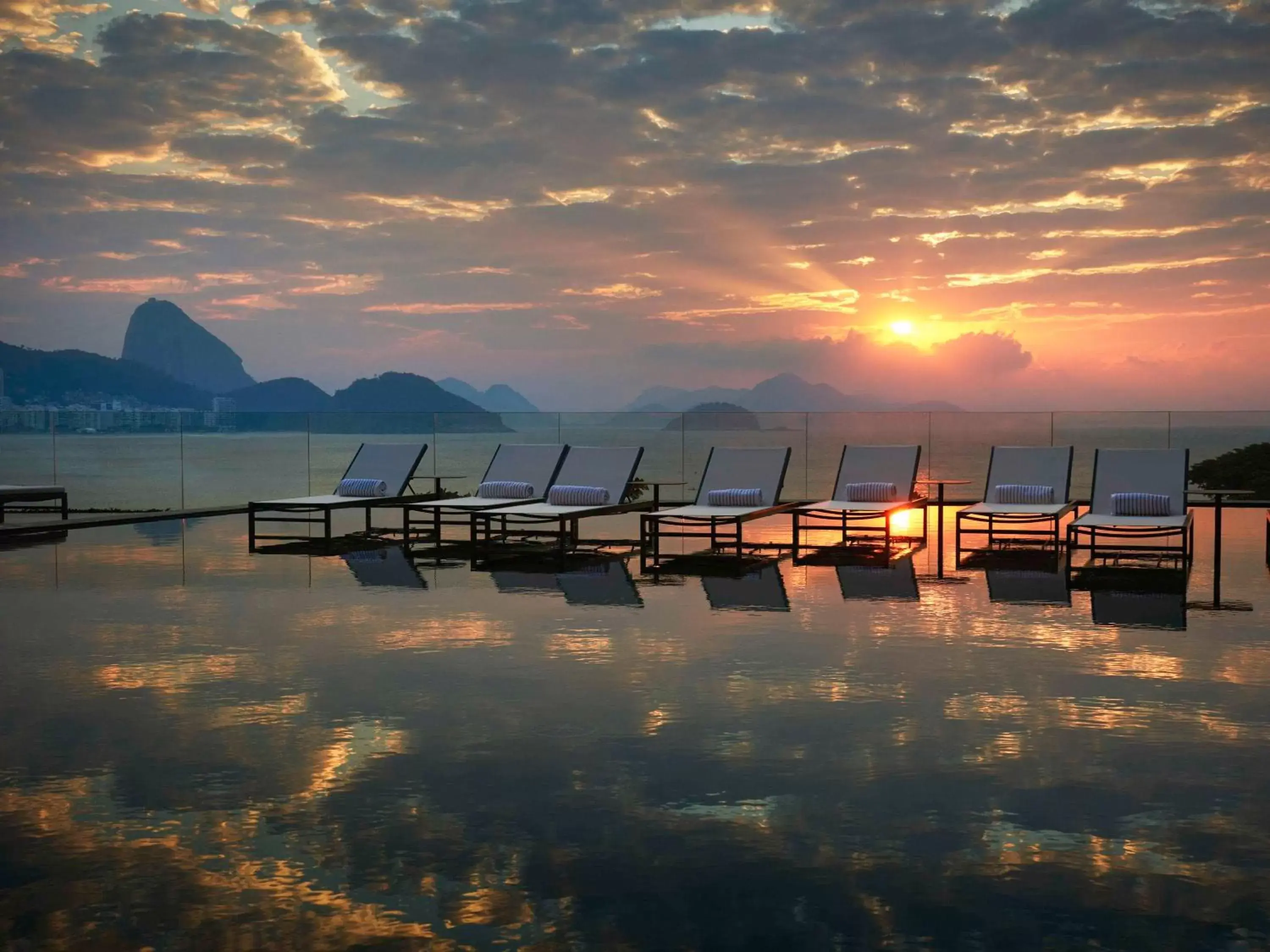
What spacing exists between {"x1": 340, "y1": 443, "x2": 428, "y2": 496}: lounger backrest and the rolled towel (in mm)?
3093

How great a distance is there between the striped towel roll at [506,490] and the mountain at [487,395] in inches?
1658

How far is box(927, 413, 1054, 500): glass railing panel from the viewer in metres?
15.4

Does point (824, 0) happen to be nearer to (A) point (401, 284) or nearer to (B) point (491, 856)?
(B) point (491, 856)

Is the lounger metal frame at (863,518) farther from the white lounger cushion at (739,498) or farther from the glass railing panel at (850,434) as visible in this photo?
the glass railing panel at (850,434)

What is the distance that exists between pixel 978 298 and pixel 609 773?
23194 millimetres

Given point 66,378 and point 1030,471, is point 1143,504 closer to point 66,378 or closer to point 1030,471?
point 1030,471

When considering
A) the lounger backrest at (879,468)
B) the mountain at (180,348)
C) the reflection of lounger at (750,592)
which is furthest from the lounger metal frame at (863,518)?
the mountain at (180,348)

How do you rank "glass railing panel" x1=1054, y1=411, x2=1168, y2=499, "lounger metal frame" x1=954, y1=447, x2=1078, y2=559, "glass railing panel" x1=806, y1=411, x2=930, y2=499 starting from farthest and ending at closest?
1. "glass railing panel" x1=806, y1=411, x2=930, y2=499
2. "glass railing panel" x1=1054, y1=411, x2=1168, y2=499
3. "lounger metal frame" x1=954, y1=447, x2=1078, y2=559

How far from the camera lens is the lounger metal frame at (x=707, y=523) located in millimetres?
9789

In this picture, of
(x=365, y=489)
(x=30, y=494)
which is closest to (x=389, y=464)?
(x=365, y=489)

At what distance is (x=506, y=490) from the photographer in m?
11.4

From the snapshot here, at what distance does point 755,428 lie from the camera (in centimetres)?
1644

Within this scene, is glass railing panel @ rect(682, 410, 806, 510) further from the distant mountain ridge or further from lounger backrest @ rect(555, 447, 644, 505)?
the distant mountain ridge

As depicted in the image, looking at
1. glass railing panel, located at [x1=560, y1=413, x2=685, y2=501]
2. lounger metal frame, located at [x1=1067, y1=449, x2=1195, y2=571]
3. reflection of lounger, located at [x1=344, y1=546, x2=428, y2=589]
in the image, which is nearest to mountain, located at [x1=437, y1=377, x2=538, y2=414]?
glass railing panel, located at [x1=560, y1=413, x2=685, y2=501]
